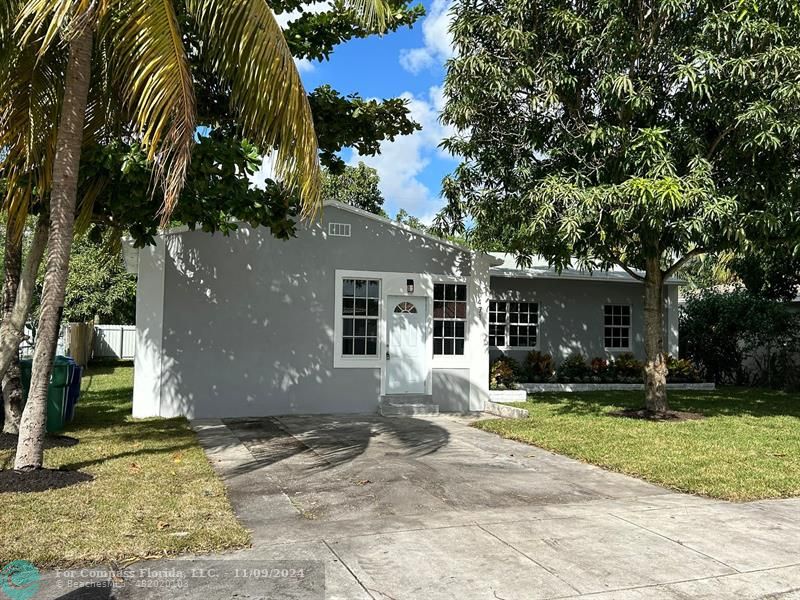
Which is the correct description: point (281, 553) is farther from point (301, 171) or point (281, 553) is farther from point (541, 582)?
point (301, 171)

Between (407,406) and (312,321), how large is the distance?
246 cm

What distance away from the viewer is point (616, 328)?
19016mm

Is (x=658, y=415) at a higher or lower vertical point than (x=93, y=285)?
lower

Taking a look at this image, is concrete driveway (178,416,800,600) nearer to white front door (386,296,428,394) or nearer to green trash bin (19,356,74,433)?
green trash bin (19,356,74,433)

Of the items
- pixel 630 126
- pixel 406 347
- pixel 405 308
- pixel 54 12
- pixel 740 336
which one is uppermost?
pixel 630 126

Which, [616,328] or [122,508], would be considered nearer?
[122,508]

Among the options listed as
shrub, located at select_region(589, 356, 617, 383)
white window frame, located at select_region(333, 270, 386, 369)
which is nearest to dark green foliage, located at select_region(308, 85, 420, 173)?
white window frame, located at select_region(333, 270, 386, 369)

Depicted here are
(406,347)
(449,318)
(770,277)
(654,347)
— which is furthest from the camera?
(770,277)

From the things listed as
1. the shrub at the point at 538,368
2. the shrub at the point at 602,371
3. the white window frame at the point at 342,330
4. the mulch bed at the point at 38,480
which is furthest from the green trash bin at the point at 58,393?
the shrub at the point at 602,371

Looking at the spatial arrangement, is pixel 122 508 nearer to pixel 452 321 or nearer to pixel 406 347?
pixel 406 347

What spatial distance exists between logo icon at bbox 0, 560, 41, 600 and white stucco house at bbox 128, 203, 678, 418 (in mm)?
7243

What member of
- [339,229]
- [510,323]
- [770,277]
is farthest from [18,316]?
[770,277]

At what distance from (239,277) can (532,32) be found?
6743mm

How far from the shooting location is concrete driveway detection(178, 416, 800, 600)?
14.7ft
